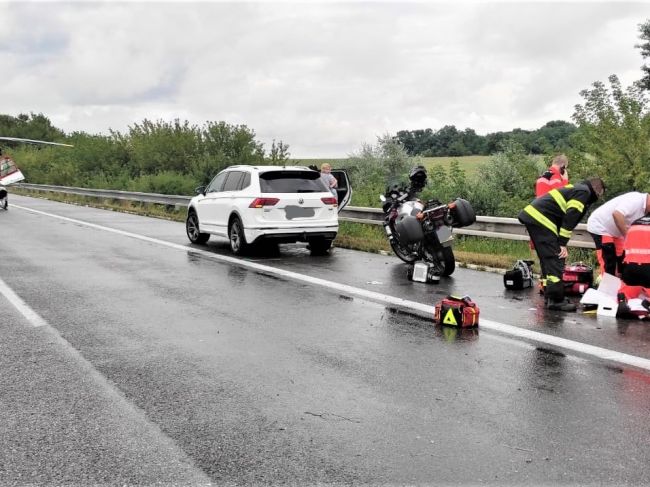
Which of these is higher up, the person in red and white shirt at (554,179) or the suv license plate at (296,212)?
the person in red and white shirt at (554,179)

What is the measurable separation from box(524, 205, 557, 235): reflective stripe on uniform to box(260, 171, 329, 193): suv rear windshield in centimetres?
575

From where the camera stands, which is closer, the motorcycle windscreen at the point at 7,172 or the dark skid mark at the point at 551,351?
the dark skid mark at the point at 551,351

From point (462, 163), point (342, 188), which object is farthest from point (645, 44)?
point (342, 188)

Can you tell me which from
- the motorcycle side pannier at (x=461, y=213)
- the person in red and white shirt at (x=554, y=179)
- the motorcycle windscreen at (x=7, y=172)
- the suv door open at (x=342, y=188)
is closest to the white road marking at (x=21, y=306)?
the motorcycle side pannier at (x=461, y=213)

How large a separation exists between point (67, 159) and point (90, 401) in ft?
165

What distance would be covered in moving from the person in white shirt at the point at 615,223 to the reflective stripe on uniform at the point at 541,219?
0.46 metres

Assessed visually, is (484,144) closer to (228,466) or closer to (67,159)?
(67,159)

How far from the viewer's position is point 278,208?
1338 centimetres

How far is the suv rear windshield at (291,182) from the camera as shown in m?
13.6

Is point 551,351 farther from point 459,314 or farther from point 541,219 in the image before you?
point 541,219

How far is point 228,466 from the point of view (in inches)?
152

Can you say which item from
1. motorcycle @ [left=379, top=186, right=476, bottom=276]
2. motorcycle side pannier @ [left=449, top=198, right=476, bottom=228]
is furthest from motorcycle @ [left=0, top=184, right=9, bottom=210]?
motorcycle side pannier @ [left=449, top=198, right=476, bottom=228]

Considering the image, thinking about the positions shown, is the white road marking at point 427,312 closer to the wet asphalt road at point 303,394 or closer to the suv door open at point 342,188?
the wet asphalt road at point 303,394

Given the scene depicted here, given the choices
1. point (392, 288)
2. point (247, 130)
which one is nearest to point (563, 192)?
point (392, 288)
